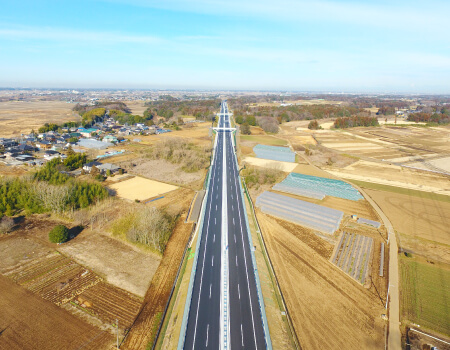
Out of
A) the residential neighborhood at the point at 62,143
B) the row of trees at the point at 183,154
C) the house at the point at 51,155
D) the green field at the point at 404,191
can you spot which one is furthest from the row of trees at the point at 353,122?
the house at the point at 51,155

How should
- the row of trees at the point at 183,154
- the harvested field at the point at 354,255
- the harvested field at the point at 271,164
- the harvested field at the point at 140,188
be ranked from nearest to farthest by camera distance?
1. the harvested field at the point at 354,255
2. the harvested field at the point at 140,188
3. the harvested field at the point at 271,164
4. the row of trees at the point at 183,154

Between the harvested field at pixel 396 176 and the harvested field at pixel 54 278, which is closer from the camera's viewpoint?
the harvested field at pixel 54 278

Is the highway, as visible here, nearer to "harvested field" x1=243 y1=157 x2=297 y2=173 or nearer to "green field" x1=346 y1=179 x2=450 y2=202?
"harvested field" x1=243 y1=157 x2=297 y2=173

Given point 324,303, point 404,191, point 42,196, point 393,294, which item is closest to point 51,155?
point 42,196

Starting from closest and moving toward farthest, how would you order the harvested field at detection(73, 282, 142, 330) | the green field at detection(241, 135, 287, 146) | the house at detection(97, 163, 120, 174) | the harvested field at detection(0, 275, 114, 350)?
the harvested field at detection(0, 275, 114, 350), the harvested field at detection(73, 282, 142, 330), the house at detection(97, 163, 120, 174), the green field at detection(241, 135, 287, 146)

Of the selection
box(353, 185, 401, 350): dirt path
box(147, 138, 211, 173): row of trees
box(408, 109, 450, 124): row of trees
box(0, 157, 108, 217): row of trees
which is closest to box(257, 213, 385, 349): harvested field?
box(353, 185, 401, 350): dirt path

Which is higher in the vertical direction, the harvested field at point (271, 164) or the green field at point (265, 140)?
the green field at point (265, 140)

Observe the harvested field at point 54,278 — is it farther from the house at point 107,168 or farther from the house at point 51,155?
the house at point 51,155
